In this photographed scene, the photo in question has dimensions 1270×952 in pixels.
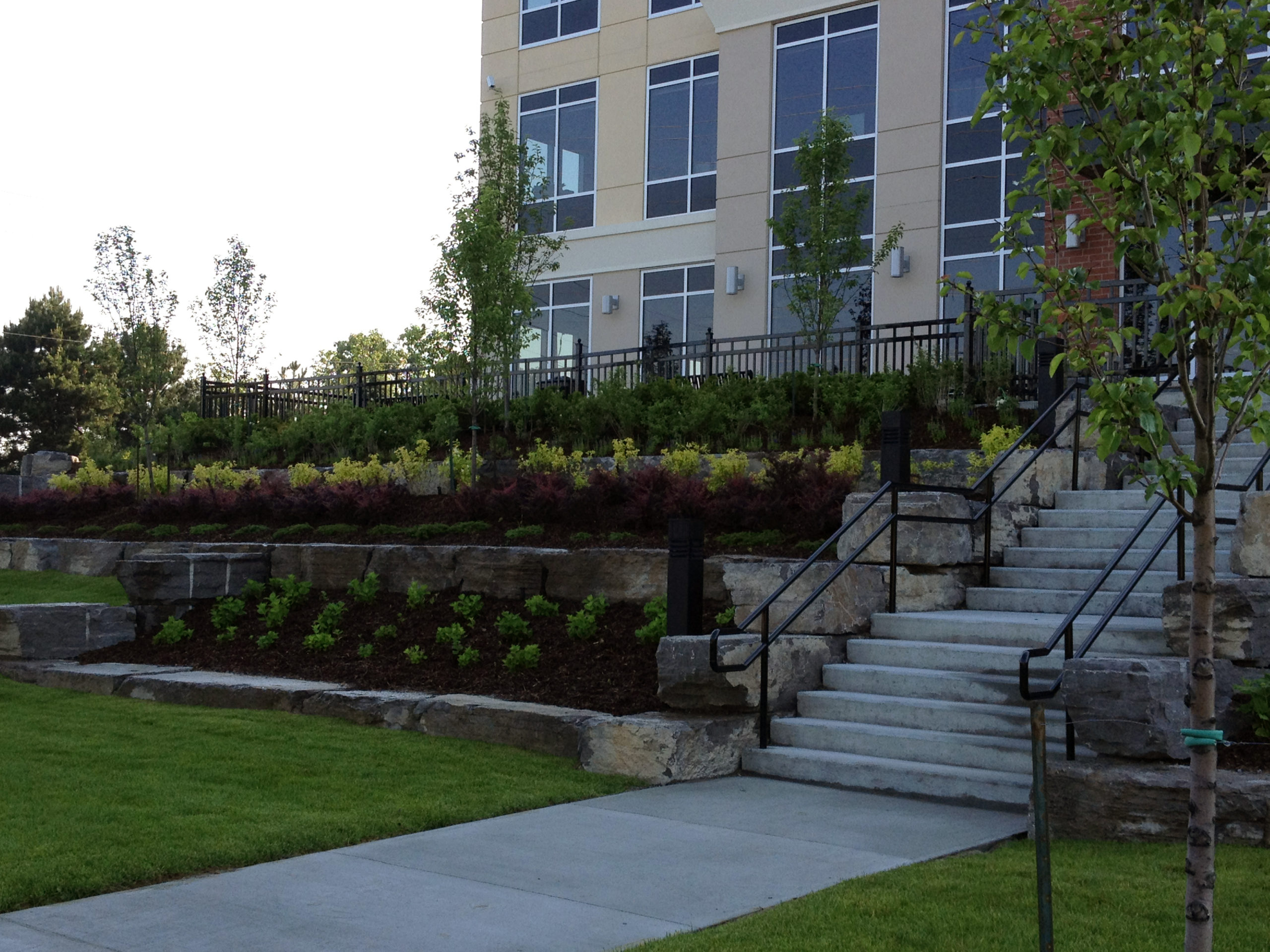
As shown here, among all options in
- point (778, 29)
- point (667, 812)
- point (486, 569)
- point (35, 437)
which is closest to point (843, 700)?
point (667, 812)

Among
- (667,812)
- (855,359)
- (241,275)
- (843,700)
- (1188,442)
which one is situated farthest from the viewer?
(241,275)

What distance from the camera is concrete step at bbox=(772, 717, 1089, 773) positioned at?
711 centimetres

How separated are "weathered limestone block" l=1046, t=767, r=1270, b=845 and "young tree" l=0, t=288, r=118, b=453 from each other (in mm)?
51179

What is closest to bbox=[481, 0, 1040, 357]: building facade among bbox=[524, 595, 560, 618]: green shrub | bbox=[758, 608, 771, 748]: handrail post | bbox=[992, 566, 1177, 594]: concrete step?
bbox=[524, 595, 560, 618]: green shrub

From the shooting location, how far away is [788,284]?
20.4 meters

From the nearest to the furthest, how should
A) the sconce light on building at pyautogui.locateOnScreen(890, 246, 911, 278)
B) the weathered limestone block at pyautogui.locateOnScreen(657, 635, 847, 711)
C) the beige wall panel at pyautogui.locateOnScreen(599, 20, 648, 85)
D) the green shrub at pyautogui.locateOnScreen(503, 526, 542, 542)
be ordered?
the weathered limestone block at pyautogui.locateOnScreen(657, 635, 847, 711), the green shrub at pyautogui.locateOnScreen(503, 526, 542, 542), the sconce light on building at pyautogui.locateOnScreen(890, 246, 911, 278), the beige wall panel at pyautogui.locateOnScreen(599, 20, 648, 85)

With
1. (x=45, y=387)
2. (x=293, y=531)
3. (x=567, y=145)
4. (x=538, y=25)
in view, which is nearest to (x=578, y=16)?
(x=538, y=25)

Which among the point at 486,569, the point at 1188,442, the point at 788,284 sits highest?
the point at 788,284

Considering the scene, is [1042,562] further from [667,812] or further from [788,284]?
[788,284]

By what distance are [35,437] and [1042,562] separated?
51499 mm

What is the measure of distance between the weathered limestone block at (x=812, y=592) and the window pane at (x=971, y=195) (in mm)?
13359

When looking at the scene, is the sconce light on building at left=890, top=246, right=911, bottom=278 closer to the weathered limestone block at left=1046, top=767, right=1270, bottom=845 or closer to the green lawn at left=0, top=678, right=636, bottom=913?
the green lawn at left=0, top=678, right=636, bottom=913

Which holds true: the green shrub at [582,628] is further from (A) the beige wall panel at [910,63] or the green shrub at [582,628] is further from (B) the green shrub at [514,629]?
(A) the beige wall panel at [910,63]

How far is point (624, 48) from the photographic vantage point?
25797mm
